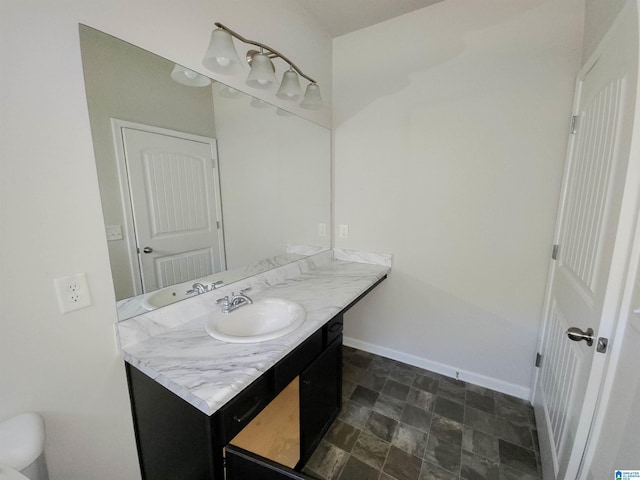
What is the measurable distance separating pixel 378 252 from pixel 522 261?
93cm

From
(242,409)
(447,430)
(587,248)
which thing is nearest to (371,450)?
(447,430)

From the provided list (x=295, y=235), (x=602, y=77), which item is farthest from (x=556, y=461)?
(x=295, y=235)

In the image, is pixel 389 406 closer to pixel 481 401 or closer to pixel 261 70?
pixel 481 401

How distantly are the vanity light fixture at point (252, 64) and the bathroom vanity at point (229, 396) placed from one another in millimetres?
1064

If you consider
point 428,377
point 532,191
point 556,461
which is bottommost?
point 428,377

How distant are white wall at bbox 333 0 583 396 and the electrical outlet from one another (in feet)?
5.66

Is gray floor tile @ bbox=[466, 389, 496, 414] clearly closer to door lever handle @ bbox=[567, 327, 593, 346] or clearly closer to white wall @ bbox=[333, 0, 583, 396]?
white wall @ bbox=[333, 0, 583, 396]

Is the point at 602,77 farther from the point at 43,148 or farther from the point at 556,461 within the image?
the point at 43,148

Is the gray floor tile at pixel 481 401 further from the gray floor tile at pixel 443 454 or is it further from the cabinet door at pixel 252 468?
the cabinet door at pixel 252 468

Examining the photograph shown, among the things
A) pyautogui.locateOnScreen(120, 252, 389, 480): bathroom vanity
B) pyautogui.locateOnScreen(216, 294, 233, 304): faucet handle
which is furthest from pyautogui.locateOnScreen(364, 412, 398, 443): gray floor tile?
pyautogui.locateOnScreen(216, 294, 233, 304): faucet handle

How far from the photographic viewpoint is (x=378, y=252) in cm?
220

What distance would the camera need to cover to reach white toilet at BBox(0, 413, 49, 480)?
70 centimetres

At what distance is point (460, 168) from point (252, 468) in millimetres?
1899

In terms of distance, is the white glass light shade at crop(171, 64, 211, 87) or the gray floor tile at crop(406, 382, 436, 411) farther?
the gray floor tile at crop(406, 382, 436, 411)
